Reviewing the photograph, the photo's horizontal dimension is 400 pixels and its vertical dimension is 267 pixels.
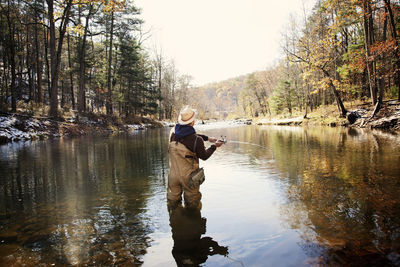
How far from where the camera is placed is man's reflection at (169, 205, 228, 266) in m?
3.13

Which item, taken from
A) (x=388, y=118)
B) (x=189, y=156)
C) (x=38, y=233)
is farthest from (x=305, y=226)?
(x=388, y=118)

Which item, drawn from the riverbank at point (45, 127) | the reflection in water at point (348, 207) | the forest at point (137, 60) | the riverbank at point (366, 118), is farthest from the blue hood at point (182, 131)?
the riverbank at point (366, 118)

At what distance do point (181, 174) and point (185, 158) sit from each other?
0.90 feet

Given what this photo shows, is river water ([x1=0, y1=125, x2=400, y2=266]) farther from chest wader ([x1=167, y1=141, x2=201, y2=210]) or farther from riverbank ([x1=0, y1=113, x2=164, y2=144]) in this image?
riverbank ([x1=0, y1=113, x2=164, y2=144])

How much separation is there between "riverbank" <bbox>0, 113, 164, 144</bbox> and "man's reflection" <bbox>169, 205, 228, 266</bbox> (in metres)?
16.3

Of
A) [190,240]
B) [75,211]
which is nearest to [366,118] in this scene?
[190,240]

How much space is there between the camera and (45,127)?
1959cm

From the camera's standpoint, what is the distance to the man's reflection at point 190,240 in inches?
123

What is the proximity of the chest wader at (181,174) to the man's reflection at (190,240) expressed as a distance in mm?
202

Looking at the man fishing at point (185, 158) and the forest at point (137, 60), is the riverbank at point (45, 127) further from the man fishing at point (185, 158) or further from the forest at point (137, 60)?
the man fishing at point (185, 158)

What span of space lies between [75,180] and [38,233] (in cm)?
335

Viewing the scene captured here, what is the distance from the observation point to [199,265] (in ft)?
9.70

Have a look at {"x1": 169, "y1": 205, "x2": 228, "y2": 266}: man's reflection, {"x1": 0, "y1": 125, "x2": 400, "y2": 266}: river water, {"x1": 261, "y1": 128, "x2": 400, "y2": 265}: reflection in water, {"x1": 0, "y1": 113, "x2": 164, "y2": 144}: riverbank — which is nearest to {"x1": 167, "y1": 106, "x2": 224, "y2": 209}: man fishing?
{"x1": 169, "y1": 205, "x2": 228, "y2": 266}: man's reflection

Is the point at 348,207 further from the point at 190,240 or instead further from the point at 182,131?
the point at 182,131
